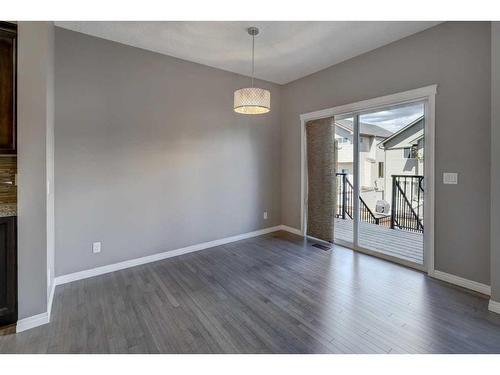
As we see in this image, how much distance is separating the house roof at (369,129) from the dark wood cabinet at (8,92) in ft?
12.7

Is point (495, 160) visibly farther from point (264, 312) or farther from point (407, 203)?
point (264, 312)

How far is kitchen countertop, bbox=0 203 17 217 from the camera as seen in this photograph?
6.31ft

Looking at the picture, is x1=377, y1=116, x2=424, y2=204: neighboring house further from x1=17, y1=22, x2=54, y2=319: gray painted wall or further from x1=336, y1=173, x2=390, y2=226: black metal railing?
x1=17, y1=22, x2=54, y2=319: gray painted wall

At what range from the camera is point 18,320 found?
1.99m

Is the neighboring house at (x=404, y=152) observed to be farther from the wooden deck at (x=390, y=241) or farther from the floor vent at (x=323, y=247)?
the floor vent at (x=323, y=247)

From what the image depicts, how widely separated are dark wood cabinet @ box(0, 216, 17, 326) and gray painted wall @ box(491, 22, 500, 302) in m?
4.05

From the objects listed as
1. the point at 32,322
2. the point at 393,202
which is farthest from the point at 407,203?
the point at 32,322

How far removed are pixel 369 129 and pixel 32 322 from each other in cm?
434

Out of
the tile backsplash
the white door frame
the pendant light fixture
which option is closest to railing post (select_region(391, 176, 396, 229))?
the white door frame

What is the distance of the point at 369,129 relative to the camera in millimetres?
3689

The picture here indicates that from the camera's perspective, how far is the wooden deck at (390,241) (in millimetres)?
3367

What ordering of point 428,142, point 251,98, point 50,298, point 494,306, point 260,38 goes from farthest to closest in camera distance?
point 260,38, point 428,142, point 251,98, point 50,298, point 494,306
